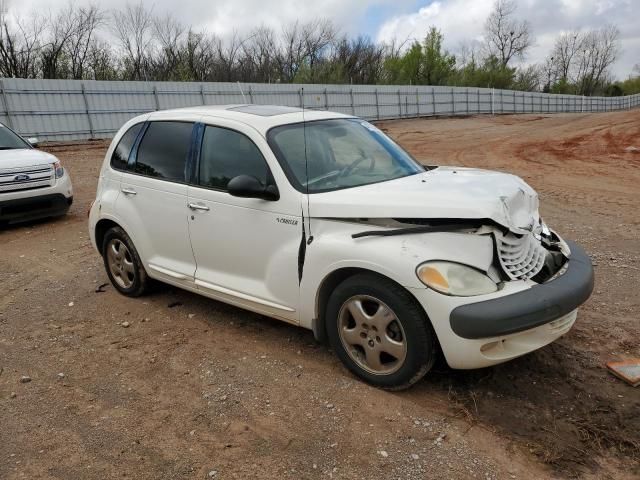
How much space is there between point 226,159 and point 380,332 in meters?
1.83

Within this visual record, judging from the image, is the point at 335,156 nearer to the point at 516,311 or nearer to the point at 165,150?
the point at 165,150

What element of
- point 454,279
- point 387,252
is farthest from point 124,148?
point 454,279

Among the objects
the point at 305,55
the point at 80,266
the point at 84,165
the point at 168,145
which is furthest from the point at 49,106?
the point at 305,55

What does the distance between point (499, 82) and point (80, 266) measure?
236 ft

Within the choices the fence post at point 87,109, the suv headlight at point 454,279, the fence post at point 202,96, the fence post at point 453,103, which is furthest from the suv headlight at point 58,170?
the fence post at point 453,103

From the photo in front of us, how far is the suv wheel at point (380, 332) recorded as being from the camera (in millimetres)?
3209

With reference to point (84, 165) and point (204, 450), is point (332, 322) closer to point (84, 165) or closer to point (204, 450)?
point (204, 450)

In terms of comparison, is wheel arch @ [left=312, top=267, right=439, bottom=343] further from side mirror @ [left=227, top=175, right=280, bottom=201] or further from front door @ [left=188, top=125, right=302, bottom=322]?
side mirror @ [left=227, top=175, right=280, bottom=201]

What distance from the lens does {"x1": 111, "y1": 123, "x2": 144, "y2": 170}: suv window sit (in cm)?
514

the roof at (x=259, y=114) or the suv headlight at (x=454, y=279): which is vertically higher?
the roof at (x=259, y=114)

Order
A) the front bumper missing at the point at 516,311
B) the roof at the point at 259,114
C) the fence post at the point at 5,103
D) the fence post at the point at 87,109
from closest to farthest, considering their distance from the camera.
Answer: the front bumper missing at the point at 516,311
the roof at the point at 259,114
the fence post at the point at 5,103
the fence post at the point at 87,109

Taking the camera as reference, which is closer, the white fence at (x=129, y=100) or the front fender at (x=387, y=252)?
the front fender at (x=387, y=252)

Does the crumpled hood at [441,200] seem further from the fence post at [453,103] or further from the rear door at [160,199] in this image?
the fence post at [453,103]

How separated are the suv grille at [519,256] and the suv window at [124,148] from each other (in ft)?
11.3
